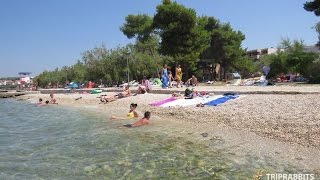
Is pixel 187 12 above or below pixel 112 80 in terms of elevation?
above

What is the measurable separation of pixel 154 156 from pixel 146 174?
1689 mm

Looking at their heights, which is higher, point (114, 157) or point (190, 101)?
point (190, 101)

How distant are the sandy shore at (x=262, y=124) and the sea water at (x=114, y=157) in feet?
2.66

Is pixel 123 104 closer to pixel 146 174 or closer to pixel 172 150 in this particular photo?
pixel 172 150

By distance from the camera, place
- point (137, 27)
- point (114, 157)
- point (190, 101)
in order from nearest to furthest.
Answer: point (114, 157)
point (190, 101)
point (137, 27)

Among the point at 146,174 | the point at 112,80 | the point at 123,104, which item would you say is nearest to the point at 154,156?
the point at 146,174

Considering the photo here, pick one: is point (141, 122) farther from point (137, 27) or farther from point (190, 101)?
point (137, 27)

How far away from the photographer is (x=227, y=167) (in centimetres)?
863

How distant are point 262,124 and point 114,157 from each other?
5.55 m

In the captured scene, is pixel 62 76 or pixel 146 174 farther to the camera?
pixel 62 76

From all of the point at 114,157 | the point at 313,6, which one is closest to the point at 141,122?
the point at 114,157

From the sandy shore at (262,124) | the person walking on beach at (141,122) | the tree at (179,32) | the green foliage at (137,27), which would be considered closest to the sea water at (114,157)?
the person walking on beach at (141,122)

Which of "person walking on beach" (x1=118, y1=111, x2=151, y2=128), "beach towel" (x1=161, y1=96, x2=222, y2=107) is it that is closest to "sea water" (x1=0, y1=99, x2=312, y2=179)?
"person walking on beach" (x1=118, y1=111, x2=151, y2=128)

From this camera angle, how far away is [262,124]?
1327 cm
